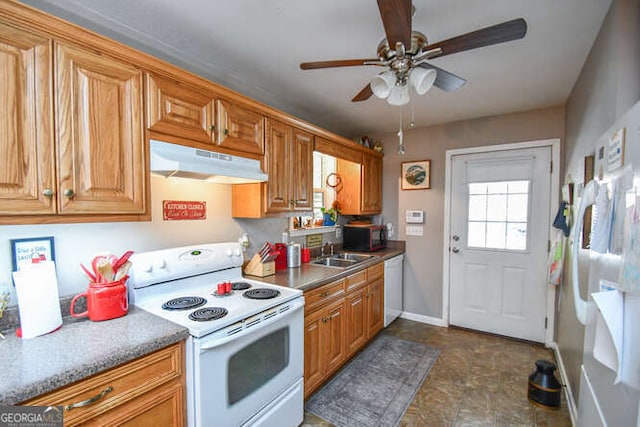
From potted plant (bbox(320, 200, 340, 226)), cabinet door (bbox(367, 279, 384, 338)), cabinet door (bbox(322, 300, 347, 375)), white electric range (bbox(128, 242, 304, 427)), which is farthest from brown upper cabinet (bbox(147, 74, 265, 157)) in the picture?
cabinet door (bbox(367, 279, 384, 338))

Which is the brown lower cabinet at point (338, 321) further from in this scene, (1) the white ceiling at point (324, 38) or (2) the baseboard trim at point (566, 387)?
(1) the white ceiling at point (324, 38)

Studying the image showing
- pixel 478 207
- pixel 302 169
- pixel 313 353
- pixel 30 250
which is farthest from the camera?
pixel 478 207

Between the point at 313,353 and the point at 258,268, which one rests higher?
the point at 258,268

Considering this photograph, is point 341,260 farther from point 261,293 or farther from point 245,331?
point 245,331

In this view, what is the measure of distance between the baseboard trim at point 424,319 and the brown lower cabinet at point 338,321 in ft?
2.57

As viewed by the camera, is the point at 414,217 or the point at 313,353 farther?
the point at 414,217

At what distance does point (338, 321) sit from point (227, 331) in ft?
3.93

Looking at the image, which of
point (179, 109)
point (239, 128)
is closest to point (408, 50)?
point (239, 128)

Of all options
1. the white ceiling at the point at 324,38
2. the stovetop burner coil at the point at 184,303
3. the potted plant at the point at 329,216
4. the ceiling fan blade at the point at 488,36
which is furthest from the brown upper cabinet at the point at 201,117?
the potted plant at the point at 329,216

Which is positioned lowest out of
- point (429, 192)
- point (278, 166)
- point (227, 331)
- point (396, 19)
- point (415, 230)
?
point (227, 331)

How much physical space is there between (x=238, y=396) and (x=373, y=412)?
1066 mm

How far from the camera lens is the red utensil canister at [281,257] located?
8.15 feet

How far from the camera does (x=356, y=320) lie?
8.64 ft

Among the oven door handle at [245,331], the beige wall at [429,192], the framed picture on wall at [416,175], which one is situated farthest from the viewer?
the framed picture on wall at [416,175]
